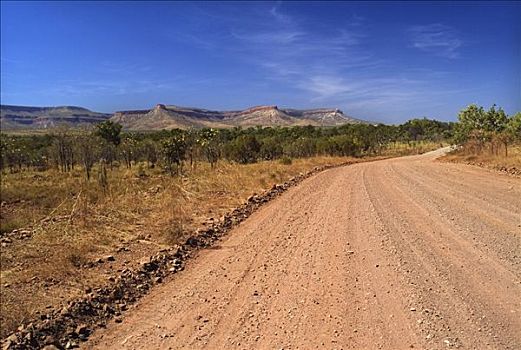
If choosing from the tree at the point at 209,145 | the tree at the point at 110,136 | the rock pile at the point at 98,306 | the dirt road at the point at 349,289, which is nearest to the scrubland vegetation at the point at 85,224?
the rock pile at the point at 98,306

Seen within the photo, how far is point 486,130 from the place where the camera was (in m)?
33.0

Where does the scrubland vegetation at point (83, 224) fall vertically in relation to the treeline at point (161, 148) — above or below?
below

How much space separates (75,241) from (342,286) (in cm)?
542

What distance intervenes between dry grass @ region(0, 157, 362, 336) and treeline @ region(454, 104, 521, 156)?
1708 cm

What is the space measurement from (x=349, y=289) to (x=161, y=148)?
3310cm

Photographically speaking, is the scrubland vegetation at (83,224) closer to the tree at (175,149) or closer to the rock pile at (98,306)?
the rock pile at (98,306)

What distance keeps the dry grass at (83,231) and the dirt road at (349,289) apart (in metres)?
1.28

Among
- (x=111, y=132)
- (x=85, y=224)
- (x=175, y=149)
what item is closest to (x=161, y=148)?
(x=175, y=149)

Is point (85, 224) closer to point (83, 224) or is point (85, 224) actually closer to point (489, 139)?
point (83, 224)

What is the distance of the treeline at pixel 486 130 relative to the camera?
84.1 ft

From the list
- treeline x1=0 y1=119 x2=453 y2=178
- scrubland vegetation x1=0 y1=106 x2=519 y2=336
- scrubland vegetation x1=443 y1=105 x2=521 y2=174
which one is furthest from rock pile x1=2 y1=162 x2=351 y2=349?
scrubland vegetation x1=443 y1=105 x2=521 y2=174

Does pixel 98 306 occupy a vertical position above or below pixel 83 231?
below

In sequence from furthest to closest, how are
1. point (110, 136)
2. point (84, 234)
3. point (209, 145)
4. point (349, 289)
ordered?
1. point (110, 136)
2. point (209, 145)
3. point (84, 234)
4. point (349, 289)

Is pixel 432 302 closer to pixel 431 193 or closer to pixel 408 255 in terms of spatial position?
pixel 408 255
